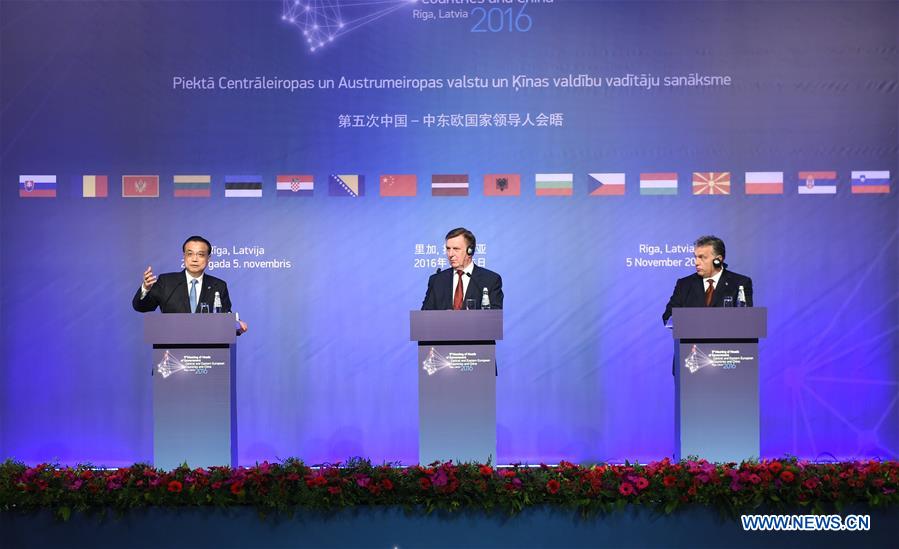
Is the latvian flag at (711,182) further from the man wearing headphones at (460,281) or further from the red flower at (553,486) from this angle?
the red flower at (553,486)

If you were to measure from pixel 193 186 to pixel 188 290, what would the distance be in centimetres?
115

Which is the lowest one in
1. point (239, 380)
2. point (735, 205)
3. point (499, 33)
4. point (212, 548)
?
point (212, 548)

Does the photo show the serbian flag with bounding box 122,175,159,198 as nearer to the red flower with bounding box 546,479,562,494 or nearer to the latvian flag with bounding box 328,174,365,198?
the latvian flag with bounding box 328,174,365,198

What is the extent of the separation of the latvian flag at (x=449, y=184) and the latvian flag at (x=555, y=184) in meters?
0.56

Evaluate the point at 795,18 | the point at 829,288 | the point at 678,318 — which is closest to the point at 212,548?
the point at 678,318

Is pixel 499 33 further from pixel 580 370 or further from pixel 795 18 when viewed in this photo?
pixel 580 370

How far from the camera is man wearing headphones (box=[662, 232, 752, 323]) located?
540 centimetres

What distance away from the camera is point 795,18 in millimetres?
6184

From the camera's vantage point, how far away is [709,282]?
5473 mm

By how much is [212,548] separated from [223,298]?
1.90 meters

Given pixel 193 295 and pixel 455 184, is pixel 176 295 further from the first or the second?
pixel 455 184

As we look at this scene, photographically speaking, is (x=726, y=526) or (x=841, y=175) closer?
(x=726, y=526)

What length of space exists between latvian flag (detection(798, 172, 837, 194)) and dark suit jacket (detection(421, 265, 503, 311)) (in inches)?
99.6

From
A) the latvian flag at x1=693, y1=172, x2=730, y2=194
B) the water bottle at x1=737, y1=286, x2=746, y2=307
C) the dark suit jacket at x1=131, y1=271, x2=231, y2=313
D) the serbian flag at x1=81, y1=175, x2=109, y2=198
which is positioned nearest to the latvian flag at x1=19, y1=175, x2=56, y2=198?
the serbian flag at x1=81, y1=175, x2=109, y2=198
